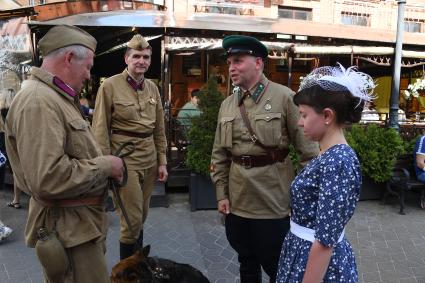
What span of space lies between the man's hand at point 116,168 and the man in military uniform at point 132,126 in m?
1.36

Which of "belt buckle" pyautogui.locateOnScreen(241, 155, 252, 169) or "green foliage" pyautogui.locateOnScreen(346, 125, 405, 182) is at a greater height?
"belt buckle" pyautogui.locateOnScreen(241, 155, 252, 169)

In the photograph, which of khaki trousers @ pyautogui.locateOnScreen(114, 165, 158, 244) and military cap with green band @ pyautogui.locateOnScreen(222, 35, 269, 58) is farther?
khaki trousers @ pyautogui.locateOnScreen(114, 165, 158, 244)

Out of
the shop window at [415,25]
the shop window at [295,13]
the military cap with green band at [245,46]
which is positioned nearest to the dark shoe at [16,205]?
the military cap with green band at [245,46]

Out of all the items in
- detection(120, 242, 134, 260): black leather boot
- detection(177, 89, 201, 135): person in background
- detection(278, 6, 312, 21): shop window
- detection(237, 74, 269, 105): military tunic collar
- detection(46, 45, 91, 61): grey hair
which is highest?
detection(278, 6, 312, 21): shop window

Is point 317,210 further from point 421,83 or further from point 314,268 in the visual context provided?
point 421,83

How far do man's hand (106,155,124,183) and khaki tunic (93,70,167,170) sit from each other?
4.64ft

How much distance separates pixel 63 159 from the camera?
1962 millimetres

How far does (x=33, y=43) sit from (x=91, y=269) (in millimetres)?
6446

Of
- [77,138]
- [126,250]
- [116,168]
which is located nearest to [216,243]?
[126,250]

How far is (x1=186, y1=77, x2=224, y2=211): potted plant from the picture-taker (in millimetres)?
5973

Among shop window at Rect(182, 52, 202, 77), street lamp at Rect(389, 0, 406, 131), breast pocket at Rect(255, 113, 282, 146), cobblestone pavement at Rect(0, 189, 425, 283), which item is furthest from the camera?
shop window at Rect(182, 52, 202, 77)

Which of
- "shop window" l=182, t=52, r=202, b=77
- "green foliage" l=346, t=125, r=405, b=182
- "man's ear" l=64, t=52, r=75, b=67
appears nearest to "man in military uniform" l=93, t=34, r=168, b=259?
"man's ear" l=64, t=52, r=75, b=67

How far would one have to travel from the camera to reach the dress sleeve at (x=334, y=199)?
1.75 meters

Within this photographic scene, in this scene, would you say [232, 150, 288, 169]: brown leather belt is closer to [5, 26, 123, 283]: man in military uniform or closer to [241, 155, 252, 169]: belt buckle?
[241, 155, 252, 169]: belt buckle
